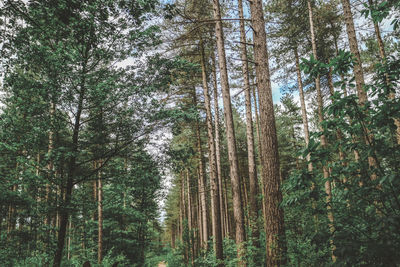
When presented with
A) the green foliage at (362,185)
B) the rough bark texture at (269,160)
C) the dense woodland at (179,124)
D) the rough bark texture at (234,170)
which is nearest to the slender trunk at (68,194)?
the dense woodland at (179,124)

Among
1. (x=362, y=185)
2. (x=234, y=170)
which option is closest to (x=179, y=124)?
(x=234, y=170)

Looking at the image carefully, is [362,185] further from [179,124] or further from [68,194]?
[68,194]

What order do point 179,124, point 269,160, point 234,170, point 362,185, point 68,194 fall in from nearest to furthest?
point 362,185 → point 269,160 → point 68,194 → point 234,170 → point 179,124

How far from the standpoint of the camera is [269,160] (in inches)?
181

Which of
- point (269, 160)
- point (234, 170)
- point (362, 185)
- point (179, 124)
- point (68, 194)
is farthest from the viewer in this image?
point (179, 124)

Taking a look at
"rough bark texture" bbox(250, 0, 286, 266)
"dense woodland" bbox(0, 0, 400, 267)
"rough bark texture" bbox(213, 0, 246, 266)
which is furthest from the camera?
"rough bark texture" bbox(213, 0, 246, 266)

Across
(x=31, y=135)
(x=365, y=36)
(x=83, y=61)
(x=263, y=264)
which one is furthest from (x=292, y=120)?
(x=31, y=135)

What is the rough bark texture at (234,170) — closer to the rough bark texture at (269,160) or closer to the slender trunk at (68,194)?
the rough bark texture at (269,160)

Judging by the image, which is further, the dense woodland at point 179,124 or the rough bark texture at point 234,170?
the rough bark texture at point 234,170

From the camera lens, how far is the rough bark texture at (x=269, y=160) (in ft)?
13.7

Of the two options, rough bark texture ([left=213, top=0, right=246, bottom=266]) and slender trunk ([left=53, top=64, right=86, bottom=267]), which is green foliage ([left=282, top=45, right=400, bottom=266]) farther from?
slender trunk ([left=53, top=64, right=86, bottom=267])

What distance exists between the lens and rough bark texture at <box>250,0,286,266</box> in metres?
4.16

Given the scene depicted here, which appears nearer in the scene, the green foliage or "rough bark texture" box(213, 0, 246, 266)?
the green foliage

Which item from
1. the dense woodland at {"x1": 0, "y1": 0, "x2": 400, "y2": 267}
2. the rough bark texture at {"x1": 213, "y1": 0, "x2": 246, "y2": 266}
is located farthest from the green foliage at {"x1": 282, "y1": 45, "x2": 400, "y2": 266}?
the rough bark texture at {"x1": 213, "y1": 0, "x2": 246, "y2": 266}
